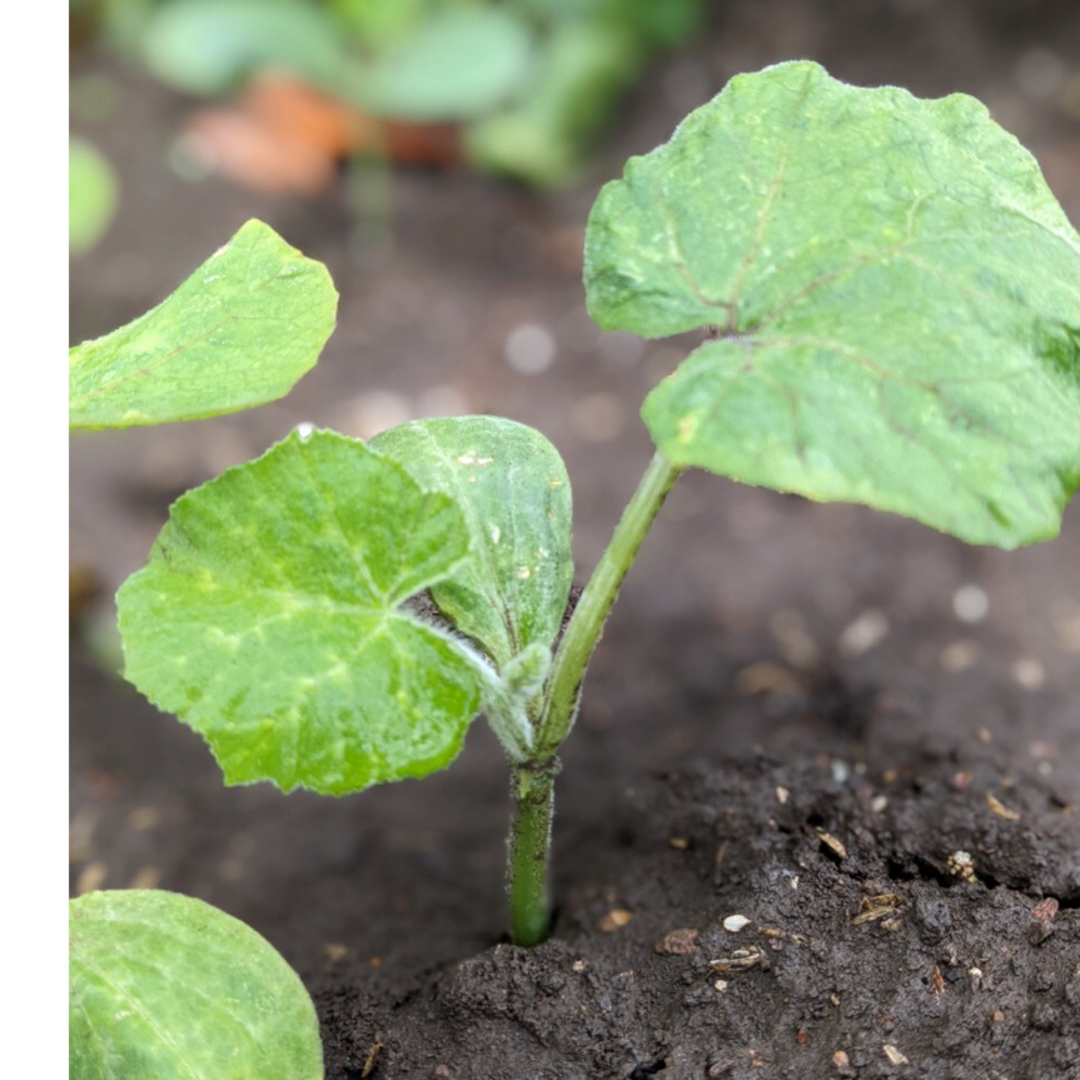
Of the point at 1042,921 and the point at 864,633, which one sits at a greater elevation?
the point at 1042,921

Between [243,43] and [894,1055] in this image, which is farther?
[243,43]

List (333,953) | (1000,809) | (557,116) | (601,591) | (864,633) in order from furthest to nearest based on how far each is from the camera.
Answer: (557,116) → (864,633) → (333,953) → (1000,809) → (601,591)

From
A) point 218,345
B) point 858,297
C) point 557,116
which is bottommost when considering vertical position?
point 557,116

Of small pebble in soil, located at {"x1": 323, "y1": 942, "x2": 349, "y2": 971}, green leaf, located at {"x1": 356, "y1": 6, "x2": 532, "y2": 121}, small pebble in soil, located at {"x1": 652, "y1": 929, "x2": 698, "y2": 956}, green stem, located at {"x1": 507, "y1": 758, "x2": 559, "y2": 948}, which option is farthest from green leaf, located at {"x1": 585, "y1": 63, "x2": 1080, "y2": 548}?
green leaf, located at {"x1": 356, "y1": 6, "x2": 532, "y2": 121}

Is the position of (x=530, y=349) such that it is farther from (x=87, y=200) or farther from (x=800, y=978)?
(x=800, y=978)

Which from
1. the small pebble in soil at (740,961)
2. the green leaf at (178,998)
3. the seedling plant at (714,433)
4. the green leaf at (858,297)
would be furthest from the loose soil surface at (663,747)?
the green leaf at (858,297)

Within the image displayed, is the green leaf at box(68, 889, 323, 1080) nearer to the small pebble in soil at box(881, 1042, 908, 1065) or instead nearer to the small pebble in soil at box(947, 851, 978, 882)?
the small pebble in soil at box(881, 1042, 908, 1065)

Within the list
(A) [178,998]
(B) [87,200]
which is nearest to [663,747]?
(A) [178,998]
